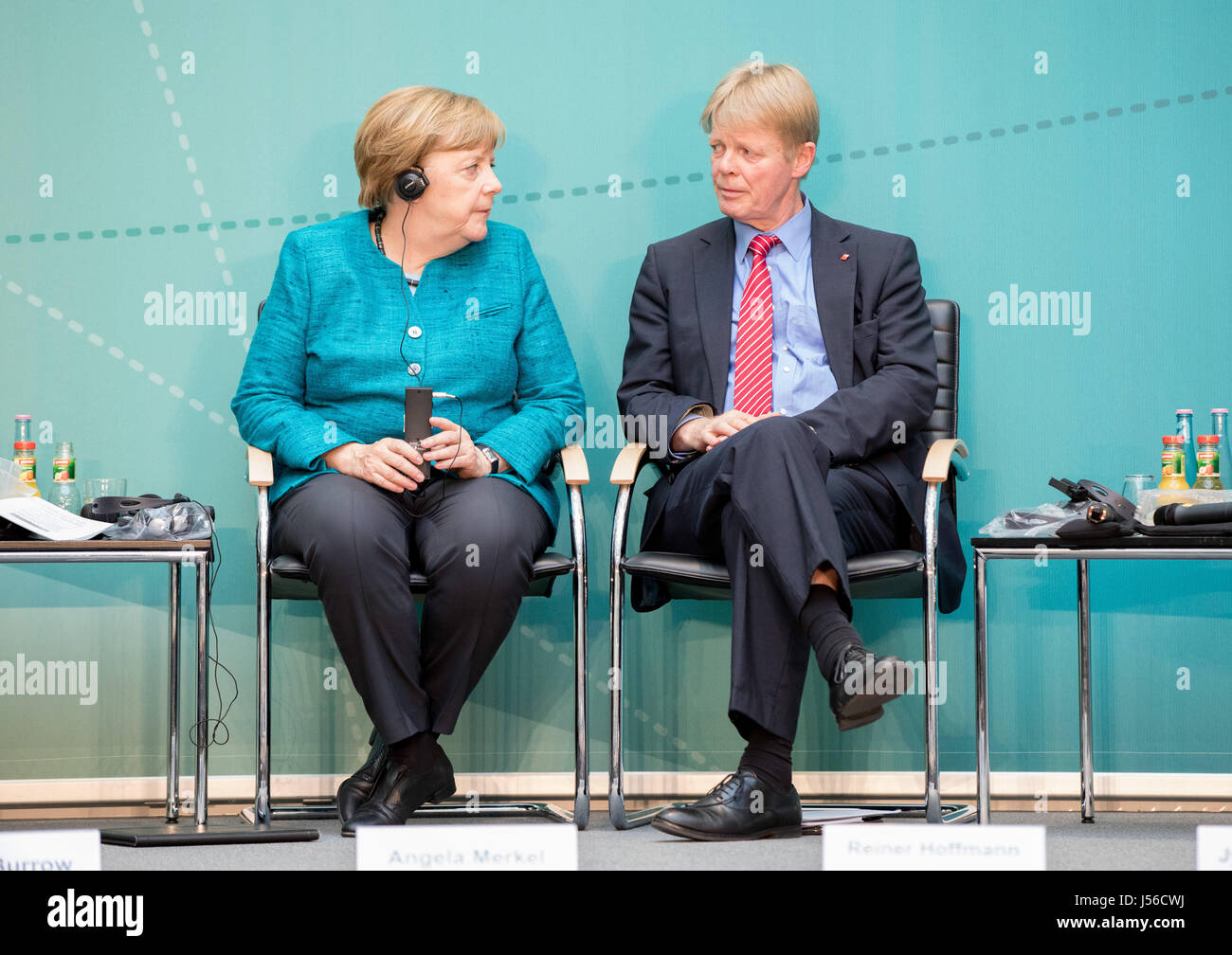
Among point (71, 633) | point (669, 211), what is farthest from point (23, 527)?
point (669, 211)

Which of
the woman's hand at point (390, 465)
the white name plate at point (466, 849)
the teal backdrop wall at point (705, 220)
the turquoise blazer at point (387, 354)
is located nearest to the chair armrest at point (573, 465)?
the turquoise blazer at point (387, 354)

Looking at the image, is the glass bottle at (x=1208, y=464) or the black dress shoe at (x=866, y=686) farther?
the glass bottle at (x=1208, y=464)

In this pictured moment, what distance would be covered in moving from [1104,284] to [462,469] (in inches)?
61.2

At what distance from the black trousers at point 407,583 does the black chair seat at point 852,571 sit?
0.73ft

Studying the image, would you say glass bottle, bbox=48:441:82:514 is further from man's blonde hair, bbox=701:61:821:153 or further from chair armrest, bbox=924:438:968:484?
chair armrest, bbox=924:438:968:484

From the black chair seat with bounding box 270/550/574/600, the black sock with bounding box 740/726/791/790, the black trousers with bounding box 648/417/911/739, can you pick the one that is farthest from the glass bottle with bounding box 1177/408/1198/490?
the black chair seat with bounding box 270/550/574/600

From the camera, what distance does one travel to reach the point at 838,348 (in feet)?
8.71

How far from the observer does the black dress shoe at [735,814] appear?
6.84ft

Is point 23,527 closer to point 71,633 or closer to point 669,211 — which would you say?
point 71,633

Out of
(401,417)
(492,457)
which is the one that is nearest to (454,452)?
(492,457)

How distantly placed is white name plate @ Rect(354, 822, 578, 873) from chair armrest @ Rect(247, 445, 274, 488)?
953 millimetres

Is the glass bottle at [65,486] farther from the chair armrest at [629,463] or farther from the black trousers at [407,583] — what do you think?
the chair armrest at [629,463]

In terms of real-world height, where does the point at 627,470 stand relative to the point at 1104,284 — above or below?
below

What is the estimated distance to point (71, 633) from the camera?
2.88 m
